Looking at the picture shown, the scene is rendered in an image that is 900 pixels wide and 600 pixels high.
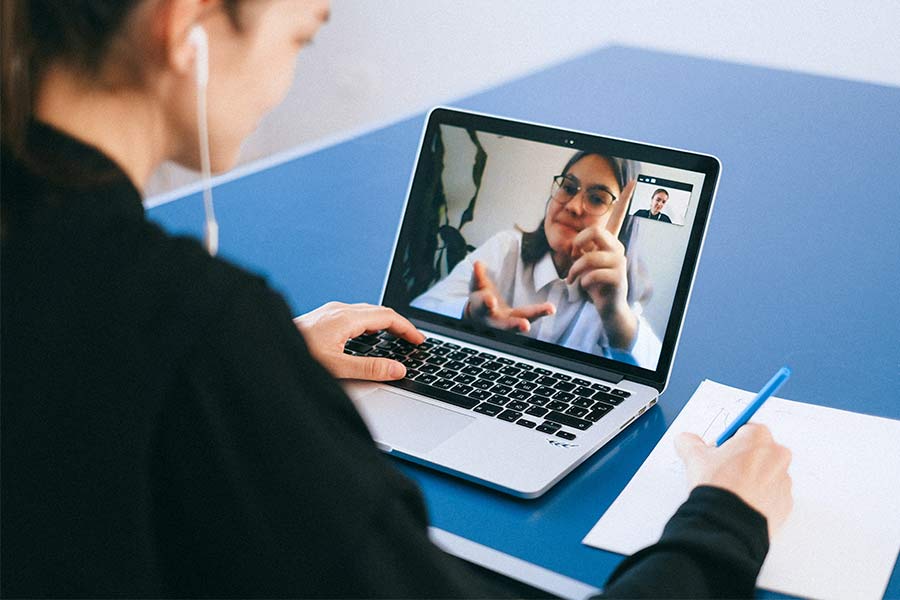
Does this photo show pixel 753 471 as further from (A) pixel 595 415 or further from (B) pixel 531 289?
(B) pixel 531 289

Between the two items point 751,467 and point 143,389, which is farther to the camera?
point 751,467

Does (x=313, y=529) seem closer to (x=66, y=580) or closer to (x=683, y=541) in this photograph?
(x=66, y=580)

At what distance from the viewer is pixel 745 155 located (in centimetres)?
179

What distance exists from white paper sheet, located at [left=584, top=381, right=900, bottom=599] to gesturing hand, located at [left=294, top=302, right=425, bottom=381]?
285 millimetres

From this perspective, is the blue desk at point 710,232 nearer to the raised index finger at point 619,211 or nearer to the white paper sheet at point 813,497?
the white paper sheet at point 813,497

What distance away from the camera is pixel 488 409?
39.9 inches

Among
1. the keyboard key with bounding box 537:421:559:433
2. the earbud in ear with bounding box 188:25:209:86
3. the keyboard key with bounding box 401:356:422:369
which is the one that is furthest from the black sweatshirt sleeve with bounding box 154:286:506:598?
the keyboard key with bounding box 401:356:422:369

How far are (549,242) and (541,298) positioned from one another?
0.20 feet

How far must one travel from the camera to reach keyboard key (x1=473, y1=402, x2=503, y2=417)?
3.30 feet

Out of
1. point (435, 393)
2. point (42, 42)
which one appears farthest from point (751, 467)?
point (42, 42)

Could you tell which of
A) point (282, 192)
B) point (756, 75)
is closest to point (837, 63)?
point (756, 75)

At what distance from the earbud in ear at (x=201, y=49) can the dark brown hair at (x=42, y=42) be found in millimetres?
36

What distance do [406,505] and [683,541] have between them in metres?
0.24

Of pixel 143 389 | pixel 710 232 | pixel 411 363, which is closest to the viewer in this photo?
Answer: pixel 143 389
